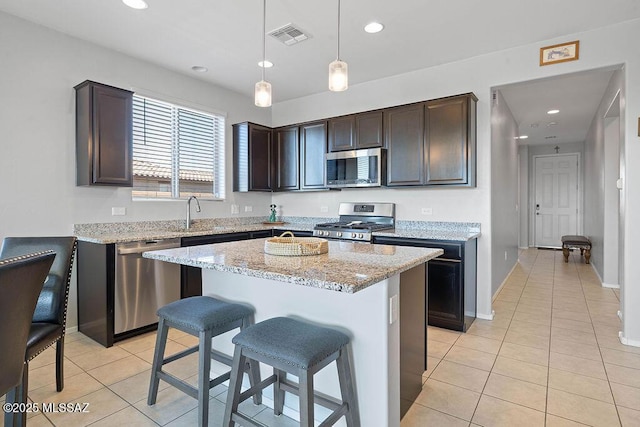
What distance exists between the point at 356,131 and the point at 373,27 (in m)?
1.31

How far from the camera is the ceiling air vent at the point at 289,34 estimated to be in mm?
2965

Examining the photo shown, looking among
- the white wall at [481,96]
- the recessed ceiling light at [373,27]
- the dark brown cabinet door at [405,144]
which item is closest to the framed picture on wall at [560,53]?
the white wall at [481,96]

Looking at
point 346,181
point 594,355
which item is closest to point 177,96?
point 346,181

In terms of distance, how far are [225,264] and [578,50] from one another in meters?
3.51

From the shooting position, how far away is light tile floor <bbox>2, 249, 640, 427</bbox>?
1.91m

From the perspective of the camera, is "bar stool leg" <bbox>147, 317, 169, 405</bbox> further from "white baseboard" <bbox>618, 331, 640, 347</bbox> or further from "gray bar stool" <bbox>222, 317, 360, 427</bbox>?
"white baseboard" <bbox>618, 331, 640, 347</bbox>

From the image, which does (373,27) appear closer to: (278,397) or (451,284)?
(451,284)

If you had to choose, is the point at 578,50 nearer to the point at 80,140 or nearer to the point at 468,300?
the point at 468,300

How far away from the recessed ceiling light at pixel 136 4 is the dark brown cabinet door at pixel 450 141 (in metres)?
2.69

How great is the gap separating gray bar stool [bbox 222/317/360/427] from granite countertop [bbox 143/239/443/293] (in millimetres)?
281

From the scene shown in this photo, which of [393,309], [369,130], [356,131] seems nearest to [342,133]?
[356,131]

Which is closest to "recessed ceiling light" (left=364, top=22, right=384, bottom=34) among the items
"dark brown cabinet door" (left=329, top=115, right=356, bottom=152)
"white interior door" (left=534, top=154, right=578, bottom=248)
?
"dark brown cabinet door" (left=329, top=115, right=356, bottom=152)

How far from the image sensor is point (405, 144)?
375cm

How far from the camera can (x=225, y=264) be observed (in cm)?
161
